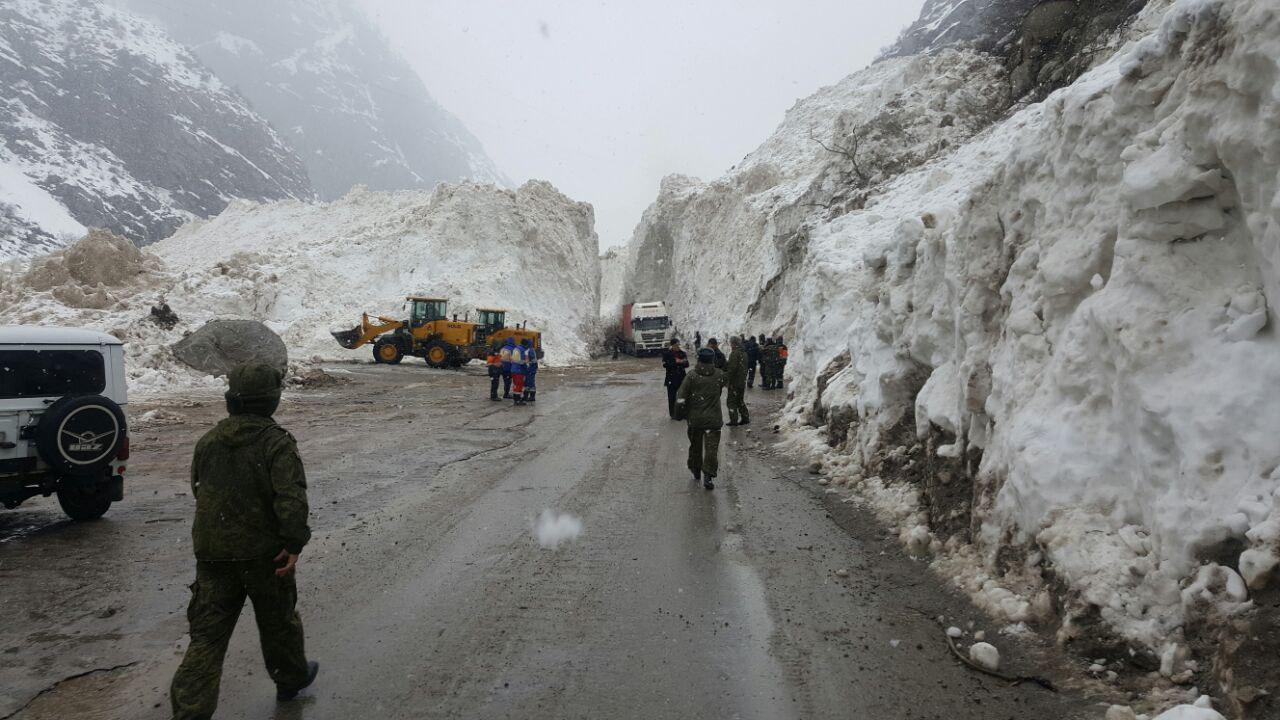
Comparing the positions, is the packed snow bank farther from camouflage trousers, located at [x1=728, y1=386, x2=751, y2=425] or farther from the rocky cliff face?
the rocky cliff face

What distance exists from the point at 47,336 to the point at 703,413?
6803 millimetres

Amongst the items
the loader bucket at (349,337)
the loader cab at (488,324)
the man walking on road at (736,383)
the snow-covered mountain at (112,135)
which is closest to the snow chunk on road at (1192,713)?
the man walking on road at (736,383)

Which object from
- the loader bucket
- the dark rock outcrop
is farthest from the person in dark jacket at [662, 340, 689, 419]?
the loader bucket

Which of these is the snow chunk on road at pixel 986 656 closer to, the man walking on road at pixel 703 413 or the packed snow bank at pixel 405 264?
the man walking on road at pixel 703 413

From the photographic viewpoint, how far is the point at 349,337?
3039 centimetres

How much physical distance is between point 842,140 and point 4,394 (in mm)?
26213

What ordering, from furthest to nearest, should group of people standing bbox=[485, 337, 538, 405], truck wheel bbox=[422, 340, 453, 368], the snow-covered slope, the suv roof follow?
the snow-covered slope
truck wheel bbox=[422, 340, 453, 368]
group of people standing bbox=[485, 337, 538, 405]
the suv roof

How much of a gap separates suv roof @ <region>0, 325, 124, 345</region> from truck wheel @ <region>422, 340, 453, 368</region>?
21.8m

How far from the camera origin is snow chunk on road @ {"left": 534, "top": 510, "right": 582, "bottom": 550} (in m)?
6.19

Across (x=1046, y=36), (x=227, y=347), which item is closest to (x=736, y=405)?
(x=1046, y=36)

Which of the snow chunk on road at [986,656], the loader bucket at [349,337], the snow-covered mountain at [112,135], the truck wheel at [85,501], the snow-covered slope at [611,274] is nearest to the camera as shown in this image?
the snow chunk on road at [986,656]

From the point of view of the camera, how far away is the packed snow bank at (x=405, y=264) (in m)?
33.8

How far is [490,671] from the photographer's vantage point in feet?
12.6

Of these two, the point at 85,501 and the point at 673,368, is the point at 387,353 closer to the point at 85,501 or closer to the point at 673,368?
the point at 673,368
